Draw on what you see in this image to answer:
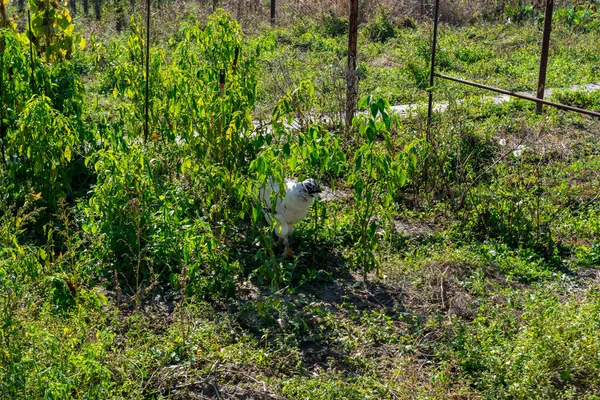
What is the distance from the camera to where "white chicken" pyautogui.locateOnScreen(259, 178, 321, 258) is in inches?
209

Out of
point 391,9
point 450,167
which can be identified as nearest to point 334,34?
point 391,9

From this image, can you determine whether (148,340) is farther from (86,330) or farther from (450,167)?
(450,167)

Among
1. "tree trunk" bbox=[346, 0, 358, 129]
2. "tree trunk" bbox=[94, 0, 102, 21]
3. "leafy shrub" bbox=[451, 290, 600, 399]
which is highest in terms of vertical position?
"tree trunk" bbox=[346, 0, 358, 129]

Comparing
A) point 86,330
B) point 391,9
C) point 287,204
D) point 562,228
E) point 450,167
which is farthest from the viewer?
point 391,9

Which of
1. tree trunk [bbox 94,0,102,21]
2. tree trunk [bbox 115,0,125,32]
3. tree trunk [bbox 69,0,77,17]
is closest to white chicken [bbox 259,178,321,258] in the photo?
tree trunk [bbox 115,0,125,32]

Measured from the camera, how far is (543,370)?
4.19m

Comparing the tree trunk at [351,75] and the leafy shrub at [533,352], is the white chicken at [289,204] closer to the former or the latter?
the leafy shrub at [533,352]

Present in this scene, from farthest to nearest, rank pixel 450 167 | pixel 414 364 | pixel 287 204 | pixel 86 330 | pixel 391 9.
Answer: pixel 391 9, pixel 450 167, pixel 287 204, pixel 414 364, pixel 86 330

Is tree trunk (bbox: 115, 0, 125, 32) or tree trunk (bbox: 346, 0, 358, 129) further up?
tree trunk (bbox: 346, 0, 358, 129)

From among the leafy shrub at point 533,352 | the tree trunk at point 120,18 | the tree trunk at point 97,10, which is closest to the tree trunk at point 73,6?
the tree trunk at point 97,10

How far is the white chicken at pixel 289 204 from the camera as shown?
17.4ft

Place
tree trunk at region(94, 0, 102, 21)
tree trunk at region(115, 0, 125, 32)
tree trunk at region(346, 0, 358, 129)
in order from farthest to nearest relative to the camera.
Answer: tree trunk at region(94, 0, 102, 21)
tree trunk at region(115, 0, 125, 32)
tree trunk at region(346, 0, 358, 129)

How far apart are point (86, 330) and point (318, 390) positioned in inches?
48.5

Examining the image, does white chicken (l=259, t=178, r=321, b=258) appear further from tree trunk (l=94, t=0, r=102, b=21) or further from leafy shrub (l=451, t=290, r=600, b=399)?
tree trunk (l=94, t=0, r=102, b=21)
